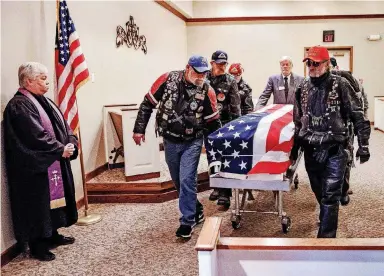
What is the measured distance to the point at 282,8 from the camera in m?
11.7

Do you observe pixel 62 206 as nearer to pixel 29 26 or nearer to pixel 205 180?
pixel 29 26

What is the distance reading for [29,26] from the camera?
4.01m

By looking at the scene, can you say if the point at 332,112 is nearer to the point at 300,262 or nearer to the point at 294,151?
the point at 294,151

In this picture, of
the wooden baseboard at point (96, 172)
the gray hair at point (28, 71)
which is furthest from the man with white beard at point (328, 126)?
the wooden baseboard at point (96, 172)

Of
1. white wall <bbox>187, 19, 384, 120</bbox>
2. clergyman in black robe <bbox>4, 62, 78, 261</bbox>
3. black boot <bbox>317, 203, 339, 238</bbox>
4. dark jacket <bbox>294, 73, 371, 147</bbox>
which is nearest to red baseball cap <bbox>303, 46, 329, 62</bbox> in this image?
dark jacket <bbox>294, 73, 371, 147</bbox>

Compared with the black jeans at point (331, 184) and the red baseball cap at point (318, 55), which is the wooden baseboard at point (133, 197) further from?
the red baseball cap at point (318, 55)

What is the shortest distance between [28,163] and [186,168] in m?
1.22

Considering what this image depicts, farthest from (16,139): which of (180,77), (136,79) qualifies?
(136,79)

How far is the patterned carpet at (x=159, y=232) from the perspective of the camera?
3.31 metres

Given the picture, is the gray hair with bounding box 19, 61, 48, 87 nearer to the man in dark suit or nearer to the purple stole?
the purple stole

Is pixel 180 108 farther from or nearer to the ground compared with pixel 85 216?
farther from the ground

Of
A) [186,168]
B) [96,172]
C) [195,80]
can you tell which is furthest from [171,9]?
[186,168]

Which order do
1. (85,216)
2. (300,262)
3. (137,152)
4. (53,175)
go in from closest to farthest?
(300,262), (53,175), (85,216), (137,152)

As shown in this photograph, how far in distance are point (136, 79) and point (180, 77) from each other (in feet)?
12.2
